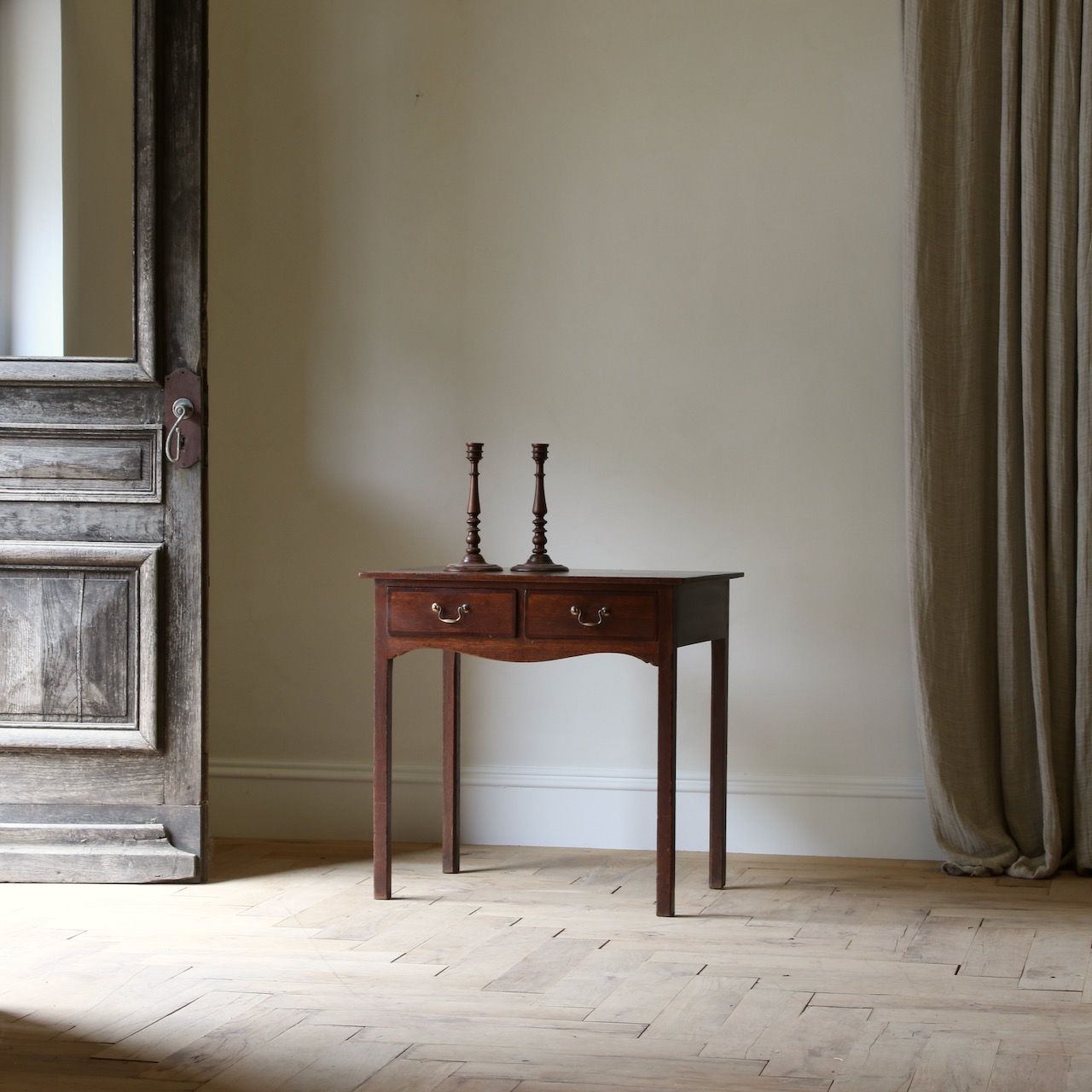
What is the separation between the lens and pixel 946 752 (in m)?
3.18

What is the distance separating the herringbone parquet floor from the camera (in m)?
1.89

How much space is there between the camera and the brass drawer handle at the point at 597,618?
275cm

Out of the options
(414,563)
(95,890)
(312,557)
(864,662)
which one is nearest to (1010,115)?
(864,662)

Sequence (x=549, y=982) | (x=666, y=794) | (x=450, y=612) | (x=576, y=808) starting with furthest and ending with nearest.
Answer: (x=576, y=808), (x=450, y=612), (x=666, y=794), (x=549, y=982)

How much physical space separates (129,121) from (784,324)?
1.58 meters

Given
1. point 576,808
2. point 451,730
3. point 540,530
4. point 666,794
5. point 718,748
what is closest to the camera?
point 666,794

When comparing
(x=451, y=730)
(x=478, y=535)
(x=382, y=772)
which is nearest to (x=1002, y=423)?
(x=478, y=535)

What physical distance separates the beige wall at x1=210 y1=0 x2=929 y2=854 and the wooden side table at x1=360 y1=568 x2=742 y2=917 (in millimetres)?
447

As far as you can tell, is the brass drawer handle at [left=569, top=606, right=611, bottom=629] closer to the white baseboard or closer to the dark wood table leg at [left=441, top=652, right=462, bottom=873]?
the dark wood table leg at [left=441, top=652, right=462, bottom=873]

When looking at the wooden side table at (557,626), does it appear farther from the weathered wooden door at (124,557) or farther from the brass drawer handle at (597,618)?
the weathered wooden door at (124,557)

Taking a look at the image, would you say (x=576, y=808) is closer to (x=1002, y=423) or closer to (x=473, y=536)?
(x=473, y=536)

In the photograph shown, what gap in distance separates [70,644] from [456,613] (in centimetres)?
93

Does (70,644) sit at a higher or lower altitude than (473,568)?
lower

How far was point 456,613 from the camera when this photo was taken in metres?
2.85
